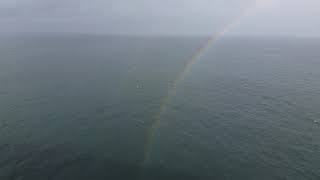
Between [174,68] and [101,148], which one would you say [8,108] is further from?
[174,68]

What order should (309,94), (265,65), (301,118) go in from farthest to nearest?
(265,65)
(309,94)
(301,118)

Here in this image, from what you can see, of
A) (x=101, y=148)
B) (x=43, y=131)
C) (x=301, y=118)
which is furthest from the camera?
(x=301, y=118)

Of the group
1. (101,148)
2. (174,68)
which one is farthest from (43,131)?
(174,68)

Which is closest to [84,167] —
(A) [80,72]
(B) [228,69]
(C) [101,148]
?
(C) [101,148]

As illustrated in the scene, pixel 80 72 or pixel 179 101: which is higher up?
pixel 80 72

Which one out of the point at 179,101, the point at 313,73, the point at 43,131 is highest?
the point at 313,73

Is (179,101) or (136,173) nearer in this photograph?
(136,173)
